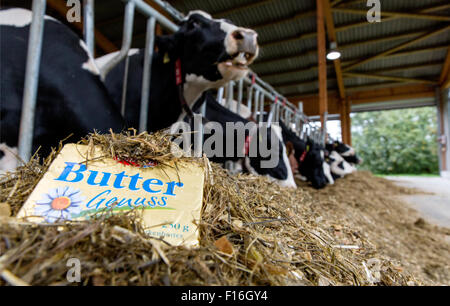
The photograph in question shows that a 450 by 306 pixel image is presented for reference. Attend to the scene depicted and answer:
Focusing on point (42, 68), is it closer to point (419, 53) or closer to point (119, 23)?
point (119, 23)

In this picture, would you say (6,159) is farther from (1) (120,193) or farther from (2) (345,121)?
(2) (345,121)

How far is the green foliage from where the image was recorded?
59.2ft

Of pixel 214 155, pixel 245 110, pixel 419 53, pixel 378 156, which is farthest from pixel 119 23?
pixel 378 156

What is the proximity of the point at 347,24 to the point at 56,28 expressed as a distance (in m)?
6.90

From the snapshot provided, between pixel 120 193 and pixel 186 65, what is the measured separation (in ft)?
4.44

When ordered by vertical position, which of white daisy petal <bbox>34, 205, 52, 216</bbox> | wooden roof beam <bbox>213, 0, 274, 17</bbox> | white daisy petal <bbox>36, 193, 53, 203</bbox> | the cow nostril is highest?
wooden roof beam <bbox>213, 0, 274, 17</bbox>

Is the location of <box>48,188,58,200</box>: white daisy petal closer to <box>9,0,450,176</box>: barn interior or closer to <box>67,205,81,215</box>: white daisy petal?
<box>67,205,81,215</box>: white daisy petal

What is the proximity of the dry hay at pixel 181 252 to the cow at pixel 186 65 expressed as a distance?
3.61ft

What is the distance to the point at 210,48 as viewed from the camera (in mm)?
1626

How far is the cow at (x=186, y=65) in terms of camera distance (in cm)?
159

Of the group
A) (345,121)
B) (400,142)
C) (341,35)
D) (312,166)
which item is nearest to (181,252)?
(312,166)


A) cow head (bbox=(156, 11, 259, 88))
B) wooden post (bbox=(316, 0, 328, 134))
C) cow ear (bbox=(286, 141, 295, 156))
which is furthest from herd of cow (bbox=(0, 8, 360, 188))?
wooden post (bbox=(316, 0, 328, 134))

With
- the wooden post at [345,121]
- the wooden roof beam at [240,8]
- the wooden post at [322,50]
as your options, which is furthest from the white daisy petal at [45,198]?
the wooden post at [345,121]

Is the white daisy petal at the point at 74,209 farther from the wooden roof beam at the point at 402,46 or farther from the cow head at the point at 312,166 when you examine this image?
the wooden roof beam at the point at 402,46
